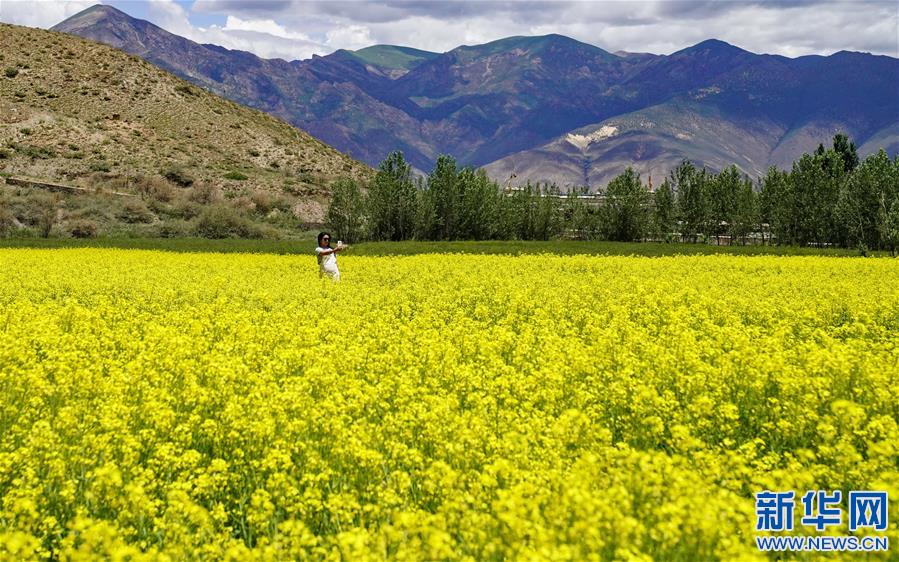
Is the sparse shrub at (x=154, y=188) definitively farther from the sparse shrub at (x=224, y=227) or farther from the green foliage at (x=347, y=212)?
the green foliage at (x=347, y=212)

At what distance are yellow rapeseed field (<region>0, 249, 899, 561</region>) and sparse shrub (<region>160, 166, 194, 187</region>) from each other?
6138 cm

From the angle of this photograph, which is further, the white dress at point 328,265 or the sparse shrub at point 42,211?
the sparse shrub at point 42,211

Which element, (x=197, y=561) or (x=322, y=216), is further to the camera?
(x=322, y=216)

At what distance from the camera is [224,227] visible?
5528 cm

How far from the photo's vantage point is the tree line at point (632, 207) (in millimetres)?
56656

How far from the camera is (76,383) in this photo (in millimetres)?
9891

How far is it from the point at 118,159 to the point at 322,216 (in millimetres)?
25201

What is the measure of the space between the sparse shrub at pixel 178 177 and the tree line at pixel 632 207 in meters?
24.2

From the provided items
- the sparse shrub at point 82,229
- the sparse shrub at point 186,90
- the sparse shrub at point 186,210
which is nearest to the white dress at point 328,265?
the sparse shrub at point 82,229

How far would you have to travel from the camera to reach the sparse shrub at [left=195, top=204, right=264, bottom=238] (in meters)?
54.6

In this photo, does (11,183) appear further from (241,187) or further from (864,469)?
(864,469)

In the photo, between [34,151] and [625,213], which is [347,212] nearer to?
[625,213]

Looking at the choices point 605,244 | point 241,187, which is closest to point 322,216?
point 241,187

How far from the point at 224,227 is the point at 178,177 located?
81.9 ft
